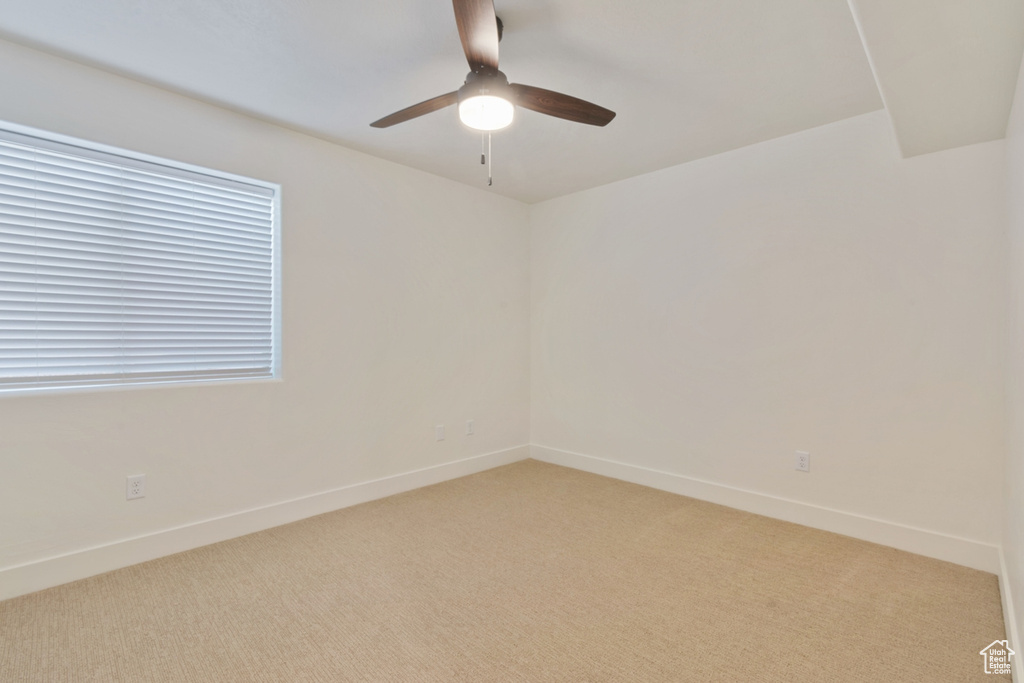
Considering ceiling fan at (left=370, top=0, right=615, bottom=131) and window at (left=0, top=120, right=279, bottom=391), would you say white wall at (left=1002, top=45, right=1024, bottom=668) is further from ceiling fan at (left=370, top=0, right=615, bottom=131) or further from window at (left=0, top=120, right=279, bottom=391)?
window at (left=0, top=120, right=279, bottom=391)

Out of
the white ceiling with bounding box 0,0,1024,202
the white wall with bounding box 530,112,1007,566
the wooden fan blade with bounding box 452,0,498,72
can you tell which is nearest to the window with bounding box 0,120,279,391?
the white ceiling with bounding box 0,0,1024,202

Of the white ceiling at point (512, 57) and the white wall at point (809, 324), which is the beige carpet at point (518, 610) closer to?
the white wall at point (809, 324)

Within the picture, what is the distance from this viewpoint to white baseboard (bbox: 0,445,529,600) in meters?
2.18

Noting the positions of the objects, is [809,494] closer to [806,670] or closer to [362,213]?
[806,670]

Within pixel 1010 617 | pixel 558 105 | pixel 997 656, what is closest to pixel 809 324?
pixel 1010 617

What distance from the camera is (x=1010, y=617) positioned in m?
1.85

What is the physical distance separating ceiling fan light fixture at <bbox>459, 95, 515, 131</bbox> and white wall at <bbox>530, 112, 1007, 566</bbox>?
1.97 m

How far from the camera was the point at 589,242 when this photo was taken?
4090 millimetres

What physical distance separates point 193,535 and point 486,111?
2.65 meters

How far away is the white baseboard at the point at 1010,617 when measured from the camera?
5.15 feet

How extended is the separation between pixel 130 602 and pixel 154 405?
92 cm

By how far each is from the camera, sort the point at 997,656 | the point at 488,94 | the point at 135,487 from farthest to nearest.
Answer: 1. the point at 135,487
2. the point at 488,94
3. the point at 997,656

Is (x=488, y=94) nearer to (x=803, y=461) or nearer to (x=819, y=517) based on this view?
(x=803, y=461)

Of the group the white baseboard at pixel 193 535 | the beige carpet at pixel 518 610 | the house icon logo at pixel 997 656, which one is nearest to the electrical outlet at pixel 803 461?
the beige carpet at pixel 518 610
